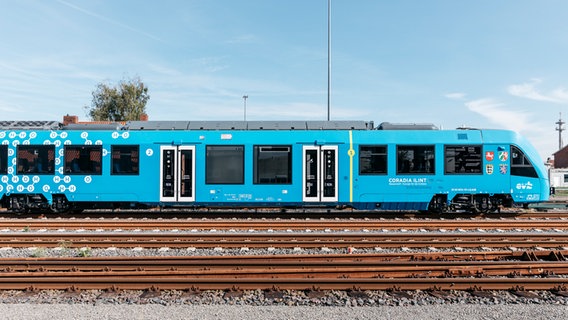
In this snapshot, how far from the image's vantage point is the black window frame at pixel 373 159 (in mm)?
12508

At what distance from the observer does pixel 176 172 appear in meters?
12.6

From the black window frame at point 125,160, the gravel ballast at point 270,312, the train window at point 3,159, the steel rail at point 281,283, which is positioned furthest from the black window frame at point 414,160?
the train window at point 3,159

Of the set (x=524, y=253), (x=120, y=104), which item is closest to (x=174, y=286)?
(x=524, y=253)

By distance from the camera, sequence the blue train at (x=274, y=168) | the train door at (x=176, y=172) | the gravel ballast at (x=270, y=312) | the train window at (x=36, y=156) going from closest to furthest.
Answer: the gravel ballast at (x=270, y=312), the blue train at (x=274, y=168), the train door at (x=176, y=172), the train window at (x=36, y=156)

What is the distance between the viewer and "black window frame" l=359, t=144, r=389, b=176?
12508mm

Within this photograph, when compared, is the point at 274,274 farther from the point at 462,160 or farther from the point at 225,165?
the point at 462,160

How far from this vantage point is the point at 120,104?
31.1m

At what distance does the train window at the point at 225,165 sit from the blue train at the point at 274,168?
0.03 m

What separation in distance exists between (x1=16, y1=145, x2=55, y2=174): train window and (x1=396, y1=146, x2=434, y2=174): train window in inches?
478

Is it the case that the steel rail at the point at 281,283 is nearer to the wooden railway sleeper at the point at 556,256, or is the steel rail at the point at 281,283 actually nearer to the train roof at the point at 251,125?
the wooden railway sleeper at the point at 556,256

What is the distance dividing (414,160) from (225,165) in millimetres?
6574

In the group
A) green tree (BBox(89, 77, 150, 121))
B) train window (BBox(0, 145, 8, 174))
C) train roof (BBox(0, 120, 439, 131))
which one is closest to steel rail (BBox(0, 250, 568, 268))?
train roof (BBox(0, 120, 439, 131))

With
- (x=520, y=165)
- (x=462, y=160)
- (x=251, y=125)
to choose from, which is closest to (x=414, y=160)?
(x=462, y=160)

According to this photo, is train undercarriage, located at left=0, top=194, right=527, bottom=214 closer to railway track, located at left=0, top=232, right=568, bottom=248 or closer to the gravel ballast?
railway track, located at left=0, top=232, right=568, bottom=248
